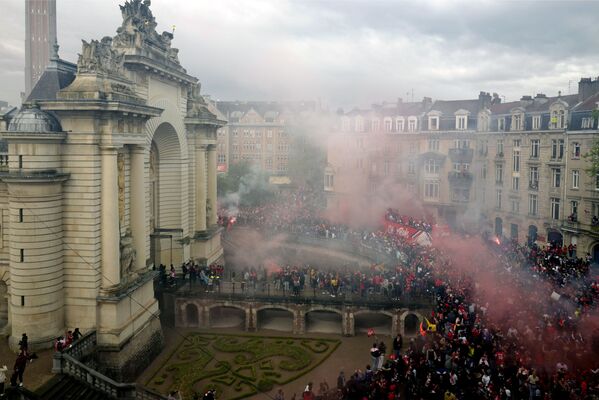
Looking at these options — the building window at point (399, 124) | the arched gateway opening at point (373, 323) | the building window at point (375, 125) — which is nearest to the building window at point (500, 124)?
the building window at point (399, 124)

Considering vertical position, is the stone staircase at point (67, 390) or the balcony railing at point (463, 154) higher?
the balcony railing at point (463, 154)

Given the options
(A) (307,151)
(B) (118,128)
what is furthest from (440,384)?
(A) (307,151)

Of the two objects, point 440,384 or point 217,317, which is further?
point 217,317

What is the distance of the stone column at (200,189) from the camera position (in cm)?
3838

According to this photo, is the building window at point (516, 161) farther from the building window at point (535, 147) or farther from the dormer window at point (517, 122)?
the dormer window at point (517, 122)

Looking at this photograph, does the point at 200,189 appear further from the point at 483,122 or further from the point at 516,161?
the point at 483,122

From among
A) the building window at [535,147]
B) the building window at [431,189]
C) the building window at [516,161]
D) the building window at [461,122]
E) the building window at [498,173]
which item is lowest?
the building window at [431,189]

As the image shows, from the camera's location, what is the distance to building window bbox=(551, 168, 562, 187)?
159 ft

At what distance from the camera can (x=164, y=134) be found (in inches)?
1352

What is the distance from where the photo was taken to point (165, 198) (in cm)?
3512

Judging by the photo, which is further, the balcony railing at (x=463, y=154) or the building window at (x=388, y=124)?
the building window at (x=388, y=124)

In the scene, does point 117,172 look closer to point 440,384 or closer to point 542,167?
point 440,384

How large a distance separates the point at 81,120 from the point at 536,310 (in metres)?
24.0

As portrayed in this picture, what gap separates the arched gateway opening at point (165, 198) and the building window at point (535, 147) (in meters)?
34.9
